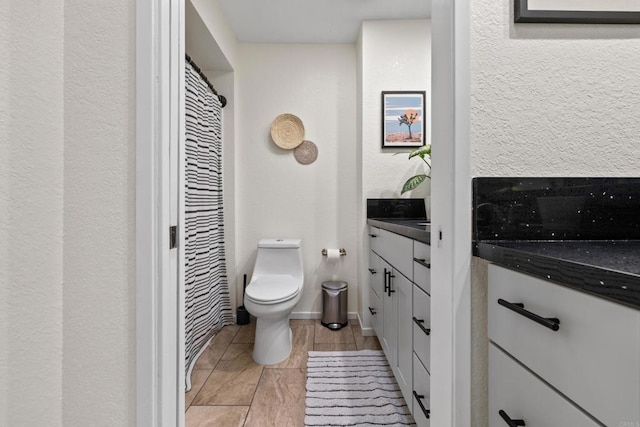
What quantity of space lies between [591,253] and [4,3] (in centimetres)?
136

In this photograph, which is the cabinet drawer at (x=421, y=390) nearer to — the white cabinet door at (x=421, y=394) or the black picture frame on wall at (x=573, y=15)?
the white cabinet door at (x=421, y=394)

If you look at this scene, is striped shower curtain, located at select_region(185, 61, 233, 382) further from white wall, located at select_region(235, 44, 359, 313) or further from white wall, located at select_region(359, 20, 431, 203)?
white wall, located at select_region(359, 20, 431, 203)

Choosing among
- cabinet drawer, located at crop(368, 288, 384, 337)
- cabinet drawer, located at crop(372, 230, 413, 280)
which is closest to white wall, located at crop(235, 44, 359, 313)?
cabinet drawer, located at crop(368, 288, 384, 337)

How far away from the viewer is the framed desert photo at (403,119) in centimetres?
255

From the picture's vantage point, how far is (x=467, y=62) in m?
0.85

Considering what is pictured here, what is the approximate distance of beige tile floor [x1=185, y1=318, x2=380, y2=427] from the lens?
1.57m

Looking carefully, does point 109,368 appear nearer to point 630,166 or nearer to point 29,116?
point 29,116

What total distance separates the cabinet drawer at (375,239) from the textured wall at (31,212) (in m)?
1.71

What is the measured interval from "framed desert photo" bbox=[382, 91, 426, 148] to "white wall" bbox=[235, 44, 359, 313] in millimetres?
418

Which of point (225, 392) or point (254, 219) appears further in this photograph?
point (254, 219)

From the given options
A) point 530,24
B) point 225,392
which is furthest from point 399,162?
point 225,392

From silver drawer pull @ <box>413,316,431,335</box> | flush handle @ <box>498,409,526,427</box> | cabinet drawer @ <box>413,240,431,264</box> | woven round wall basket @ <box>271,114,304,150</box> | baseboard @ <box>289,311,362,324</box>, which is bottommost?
baseboard @ <box>289,311,362,324</box>

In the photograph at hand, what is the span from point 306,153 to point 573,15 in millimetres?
2196

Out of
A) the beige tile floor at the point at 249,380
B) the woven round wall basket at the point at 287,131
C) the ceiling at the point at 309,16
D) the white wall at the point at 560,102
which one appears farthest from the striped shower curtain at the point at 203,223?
the white wall at the point at 560,102
